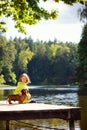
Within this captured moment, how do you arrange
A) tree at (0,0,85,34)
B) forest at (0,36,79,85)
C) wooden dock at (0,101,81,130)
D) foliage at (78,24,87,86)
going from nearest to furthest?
wooden dock at (0,101,81,130), tree at (0,0,85,34), foliage at (78,24,87,86), forest at (0,36,79,85)

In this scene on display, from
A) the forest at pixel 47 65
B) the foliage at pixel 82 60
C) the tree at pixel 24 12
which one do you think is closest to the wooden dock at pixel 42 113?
the tree at pixel 24 12

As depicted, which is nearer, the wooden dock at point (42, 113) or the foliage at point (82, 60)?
the wooden dock at point (42, 113)

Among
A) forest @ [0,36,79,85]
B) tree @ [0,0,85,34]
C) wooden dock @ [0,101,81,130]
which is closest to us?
wooden dock @ [0,101,81,130]

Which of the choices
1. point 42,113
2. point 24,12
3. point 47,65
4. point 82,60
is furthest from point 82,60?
point 47,65

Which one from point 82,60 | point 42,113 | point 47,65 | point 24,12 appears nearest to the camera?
point 42,113

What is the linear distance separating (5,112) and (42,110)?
1049mm

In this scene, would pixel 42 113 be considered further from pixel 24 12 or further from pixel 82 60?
pixel 82 60

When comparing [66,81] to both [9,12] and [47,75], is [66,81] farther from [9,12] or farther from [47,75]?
[9,12]

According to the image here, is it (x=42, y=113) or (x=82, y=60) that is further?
(x=82, y=60)

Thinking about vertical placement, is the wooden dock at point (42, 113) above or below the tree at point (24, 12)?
below

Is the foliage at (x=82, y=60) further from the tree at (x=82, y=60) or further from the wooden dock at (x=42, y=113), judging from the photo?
the wooden dock at (x=42, y=113)

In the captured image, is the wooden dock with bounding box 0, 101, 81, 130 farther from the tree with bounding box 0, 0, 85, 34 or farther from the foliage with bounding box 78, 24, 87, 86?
the foliage with bounding box 78, 24, 87, 86

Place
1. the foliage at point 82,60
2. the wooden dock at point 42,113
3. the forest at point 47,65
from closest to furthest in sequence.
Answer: the wooden dock at point 42,113 < the foliage at point 82,60 < the forest at point 47,65

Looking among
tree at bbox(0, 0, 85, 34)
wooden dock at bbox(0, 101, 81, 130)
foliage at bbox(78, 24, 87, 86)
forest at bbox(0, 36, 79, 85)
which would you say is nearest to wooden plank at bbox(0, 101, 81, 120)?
wooden dock at bbox(0, 101, 81, 130)
